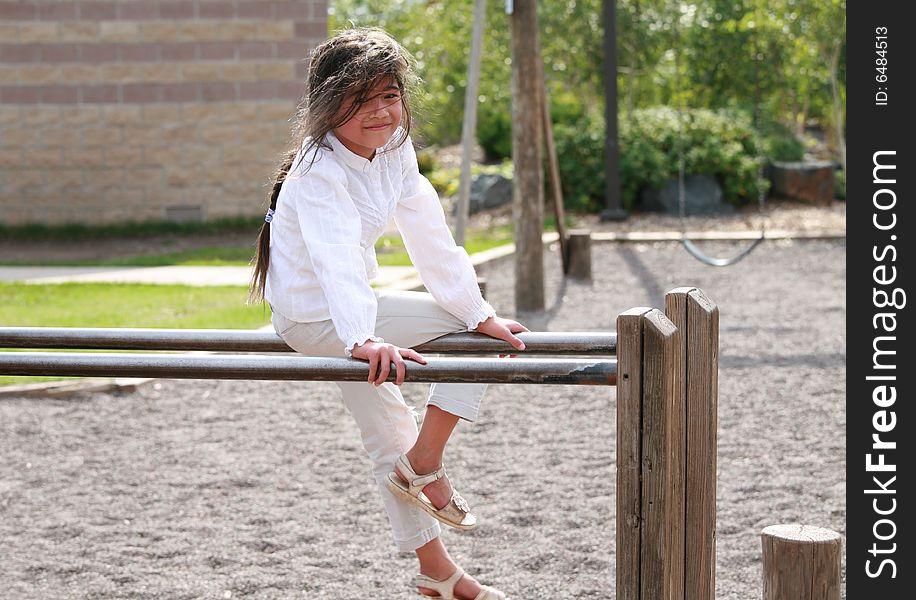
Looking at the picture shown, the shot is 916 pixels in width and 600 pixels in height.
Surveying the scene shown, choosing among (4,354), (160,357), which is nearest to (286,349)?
(160,357)

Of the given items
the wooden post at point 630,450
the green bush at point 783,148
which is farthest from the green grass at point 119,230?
the wooden post at point 630,450

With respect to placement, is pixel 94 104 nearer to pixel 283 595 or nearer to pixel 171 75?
pixel 171 75

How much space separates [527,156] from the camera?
7270 millimetres

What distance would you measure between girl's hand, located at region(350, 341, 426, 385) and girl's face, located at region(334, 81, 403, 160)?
23.5 inches

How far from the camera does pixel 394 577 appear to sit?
3400 millimetres

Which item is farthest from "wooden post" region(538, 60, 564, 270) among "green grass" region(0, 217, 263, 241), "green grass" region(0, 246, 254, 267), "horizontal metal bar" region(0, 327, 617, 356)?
"horizontal metal bar" region(0, 327, 617, 356)

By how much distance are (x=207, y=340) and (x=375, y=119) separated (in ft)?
2.10

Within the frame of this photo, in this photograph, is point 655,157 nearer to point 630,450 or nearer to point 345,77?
point 345,77

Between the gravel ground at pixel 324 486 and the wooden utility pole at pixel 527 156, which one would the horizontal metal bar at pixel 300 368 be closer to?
the gravel ground at pixel 324 486

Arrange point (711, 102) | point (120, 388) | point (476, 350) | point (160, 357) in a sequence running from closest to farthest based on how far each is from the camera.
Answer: point (160, 357) < point (476, 350) < point (120, 388) < point (711, 102)

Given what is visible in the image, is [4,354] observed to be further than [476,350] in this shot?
No

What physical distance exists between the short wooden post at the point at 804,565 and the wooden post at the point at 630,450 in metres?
0.26

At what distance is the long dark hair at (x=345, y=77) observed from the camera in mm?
2656
